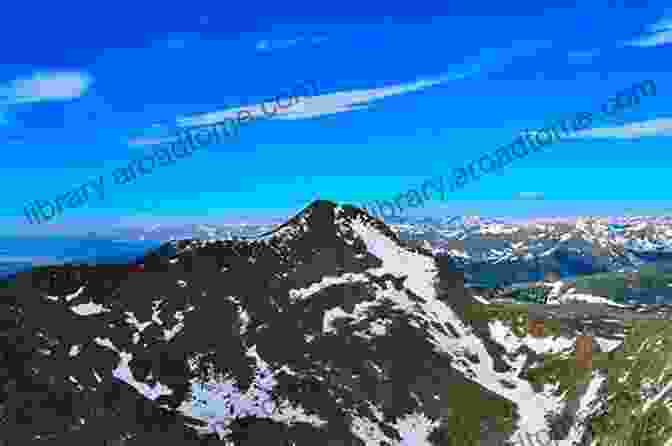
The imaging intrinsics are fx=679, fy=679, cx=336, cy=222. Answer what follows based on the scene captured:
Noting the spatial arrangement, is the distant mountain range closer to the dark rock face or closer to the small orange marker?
the dark rock face

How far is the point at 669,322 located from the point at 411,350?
71244 mm

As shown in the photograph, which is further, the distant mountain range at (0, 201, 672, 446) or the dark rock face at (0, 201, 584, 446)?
the dark rock face at (0, 201, 584, 446)

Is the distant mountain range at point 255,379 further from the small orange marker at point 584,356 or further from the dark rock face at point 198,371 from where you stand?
the small orange marker at point 584,356

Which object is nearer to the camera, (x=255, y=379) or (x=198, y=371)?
(x=198, y=371)

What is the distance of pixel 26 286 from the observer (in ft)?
594

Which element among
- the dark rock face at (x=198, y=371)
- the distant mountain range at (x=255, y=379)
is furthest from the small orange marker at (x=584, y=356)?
the dark rock face at (x=198, y=371)

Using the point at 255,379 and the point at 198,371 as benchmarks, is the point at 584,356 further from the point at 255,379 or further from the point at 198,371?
the point at 198,371

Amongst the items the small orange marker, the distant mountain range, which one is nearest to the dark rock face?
the distant mountain range

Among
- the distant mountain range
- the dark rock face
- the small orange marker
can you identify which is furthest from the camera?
the small orange marker

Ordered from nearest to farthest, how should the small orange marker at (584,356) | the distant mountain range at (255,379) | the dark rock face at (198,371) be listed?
the distant mountain range at (255,379), the dark rock face at (198,371), the small orange marker at (584,356)

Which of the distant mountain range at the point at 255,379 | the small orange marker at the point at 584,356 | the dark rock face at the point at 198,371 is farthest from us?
the small orange marker at the point at 584,356

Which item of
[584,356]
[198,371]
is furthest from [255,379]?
[584,356]

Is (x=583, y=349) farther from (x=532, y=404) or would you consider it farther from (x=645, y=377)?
(x=645, y=377)

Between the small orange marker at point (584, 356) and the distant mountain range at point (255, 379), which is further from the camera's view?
the small orange marker at point (584, 356)
